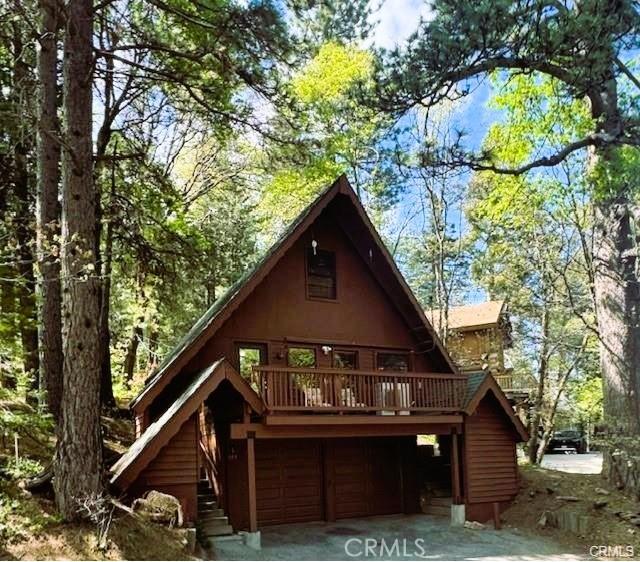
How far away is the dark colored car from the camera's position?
1382 inches

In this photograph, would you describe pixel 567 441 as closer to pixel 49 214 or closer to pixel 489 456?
pixel 489 456

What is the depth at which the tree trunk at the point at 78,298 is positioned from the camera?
29.7ft

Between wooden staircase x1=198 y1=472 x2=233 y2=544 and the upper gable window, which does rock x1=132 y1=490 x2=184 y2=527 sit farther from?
the upper gable window

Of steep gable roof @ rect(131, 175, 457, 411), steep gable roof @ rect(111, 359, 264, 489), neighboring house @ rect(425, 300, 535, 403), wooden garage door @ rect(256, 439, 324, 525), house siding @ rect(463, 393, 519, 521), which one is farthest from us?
neighboring house @ rect(425, 300, 535, 403)

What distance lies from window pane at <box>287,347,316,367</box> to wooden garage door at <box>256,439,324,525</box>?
1878 millimetres

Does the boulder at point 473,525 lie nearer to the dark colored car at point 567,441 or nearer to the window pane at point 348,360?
the window pane at point 348,360

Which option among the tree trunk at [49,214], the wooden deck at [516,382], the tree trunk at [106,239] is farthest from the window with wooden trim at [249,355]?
the wooden deck at [516,382]

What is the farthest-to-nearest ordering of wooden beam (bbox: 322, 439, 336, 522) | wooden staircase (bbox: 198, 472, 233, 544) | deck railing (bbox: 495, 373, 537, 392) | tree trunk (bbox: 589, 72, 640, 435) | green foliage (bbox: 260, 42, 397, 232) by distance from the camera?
deck railing (bbox: 495, 373, 537, 392), wooden beam (bbox: 322, 439, 336, 522), tree trunk (bbox: 589, 72, 640, 435), green foliage (bbox: 260, 42, 397, 232), wooden staircase (bbox: 198, 472, 233, 544)

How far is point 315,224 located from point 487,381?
5671 millimetres

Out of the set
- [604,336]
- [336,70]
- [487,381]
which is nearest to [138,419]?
[487,381]

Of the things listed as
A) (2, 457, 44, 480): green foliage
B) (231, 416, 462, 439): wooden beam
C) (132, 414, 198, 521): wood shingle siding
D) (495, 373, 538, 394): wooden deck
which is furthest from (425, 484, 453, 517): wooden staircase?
(495, 373, 538, 394): wooden deck

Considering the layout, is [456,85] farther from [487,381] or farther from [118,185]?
[118,185]

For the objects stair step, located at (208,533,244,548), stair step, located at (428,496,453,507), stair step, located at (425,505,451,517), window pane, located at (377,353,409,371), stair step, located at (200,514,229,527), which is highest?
window pane, located at (377,353,409,371)

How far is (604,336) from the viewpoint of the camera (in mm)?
15172
